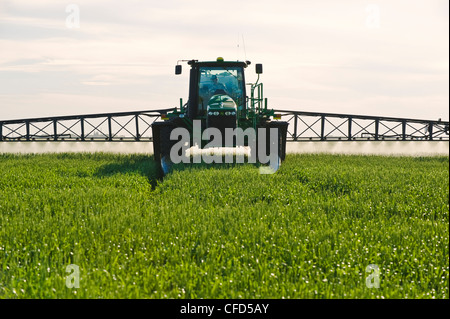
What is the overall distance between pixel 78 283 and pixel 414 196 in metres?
6.25

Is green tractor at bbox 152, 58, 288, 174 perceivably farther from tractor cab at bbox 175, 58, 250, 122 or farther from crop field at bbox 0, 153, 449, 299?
crop field at bbox 0, 153, 449, 299

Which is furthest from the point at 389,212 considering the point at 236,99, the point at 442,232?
the point at 236,99

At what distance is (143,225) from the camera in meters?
6.02

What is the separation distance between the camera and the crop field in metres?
4.10

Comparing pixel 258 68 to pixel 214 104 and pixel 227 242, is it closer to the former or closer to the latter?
pixel 214 104

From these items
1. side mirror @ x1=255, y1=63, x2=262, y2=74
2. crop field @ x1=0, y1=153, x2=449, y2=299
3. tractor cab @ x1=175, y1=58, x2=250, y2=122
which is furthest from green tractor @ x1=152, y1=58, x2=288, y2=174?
crop field @ x1=0, y1=153, x2=449, y2=299

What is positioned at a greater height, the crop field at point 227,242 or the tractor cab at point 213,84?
the tractor cab at point 213,84

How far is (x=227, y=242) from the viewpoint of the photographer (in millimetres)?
5277

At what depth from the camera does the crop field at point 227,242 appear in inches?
161

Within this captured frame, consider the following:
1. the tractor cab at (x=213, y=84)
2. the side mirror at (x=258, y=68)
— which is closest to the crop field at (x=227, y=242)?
the side mirror at (x=258, y=68)

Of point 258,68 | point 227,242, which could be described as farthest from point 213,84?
point 227,242

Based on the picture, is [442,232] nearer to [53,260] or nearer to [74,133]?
[53,260]

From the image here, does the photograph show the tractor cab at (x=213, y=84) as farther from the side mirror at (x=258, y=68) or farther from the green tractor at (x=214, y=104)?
the side mirror at (x=258, y=68)

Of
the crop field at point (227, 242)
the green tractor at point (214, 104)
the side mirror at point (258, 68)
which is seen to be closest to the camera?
the crop field at point (227, 242)
